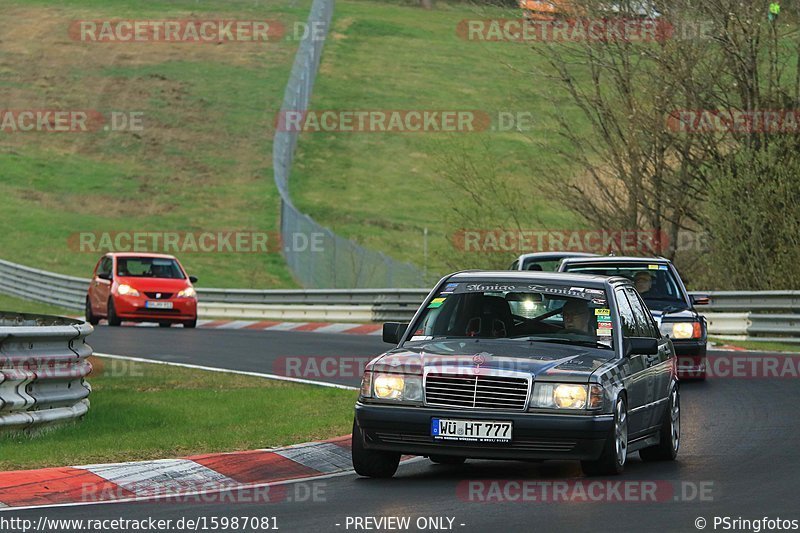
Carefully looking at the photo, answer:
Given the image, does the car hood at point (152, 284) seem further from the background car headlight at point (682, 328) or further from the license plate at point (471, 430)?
the license plate at point (471, 430)

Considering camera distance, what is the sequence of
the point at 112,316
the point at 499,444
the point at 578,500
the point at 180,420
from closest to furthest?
the point at 578,500 < the point at 499,444 < the point at 180,420 < the point at 112,316

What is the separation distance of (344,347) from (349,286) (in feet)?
44.9

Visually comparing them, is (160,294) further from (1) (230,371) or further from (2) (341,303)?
(1) (230,371)

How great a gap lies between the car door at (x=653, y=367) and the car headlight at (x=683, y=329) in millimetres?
6063

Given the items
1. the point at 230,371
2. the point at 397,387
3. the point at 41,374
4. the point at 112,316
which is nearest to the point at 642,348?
the point at 397,387

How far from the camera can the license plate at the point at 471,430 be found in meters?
10.5

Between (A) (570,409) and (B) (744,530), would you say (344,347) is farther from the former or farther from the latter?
(B) (744,530)

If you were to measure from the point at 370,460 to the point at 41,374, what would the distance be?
9.57 feet

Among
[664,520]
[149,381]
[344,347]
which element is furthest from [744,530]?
[344,347]

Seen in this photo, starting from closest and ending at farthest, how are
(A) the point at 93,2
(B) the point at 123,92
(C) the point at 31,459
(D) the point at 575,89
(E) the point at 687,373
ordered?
(C) the point at 31,459 → (E) the point at 687,373 → (D) the point at 575,89 → (B) the point at 123,92 → (A) the point at 93,2

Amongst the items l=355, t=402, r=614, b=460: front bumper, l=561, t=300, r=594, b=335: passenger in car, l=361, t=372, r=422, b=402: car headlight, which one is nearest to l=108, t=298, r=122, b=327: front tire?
l=561, t=300, r=594, b=335: passenger in car

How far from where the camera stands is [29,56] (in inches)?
3130

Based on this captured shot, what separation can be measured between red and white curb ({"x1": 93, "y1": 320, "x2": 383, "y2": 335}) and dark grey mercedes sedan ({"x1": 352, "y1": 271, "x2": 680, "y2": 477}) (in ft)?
60.8

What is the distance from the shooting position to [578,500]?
32.7 ft
